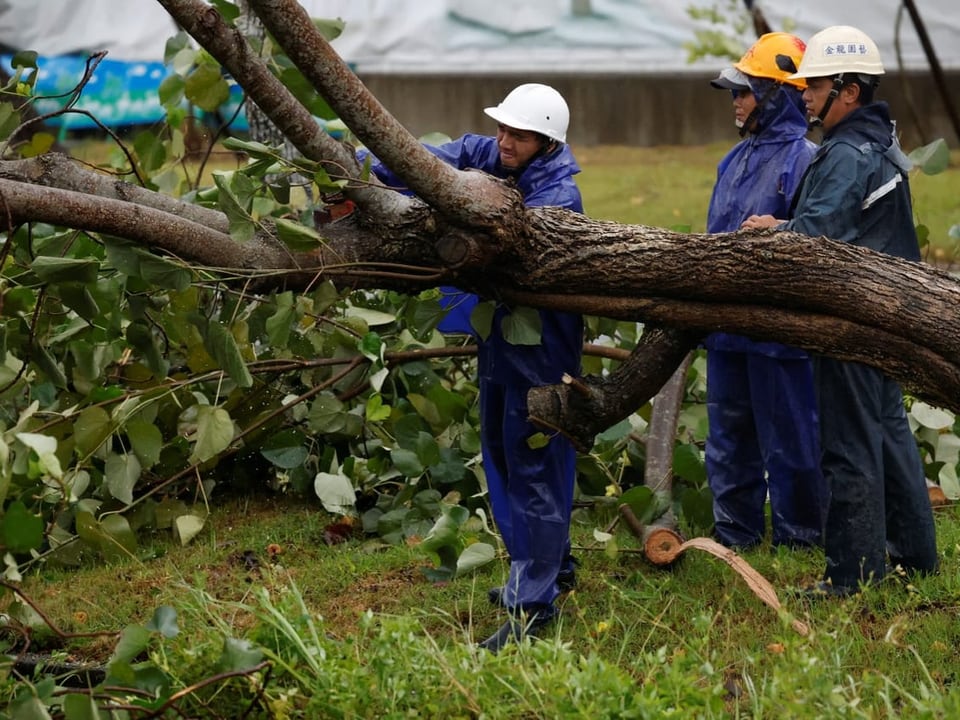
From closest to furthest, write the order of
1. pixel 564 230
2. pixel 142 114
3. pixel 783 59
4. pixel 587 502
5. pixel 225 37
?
pixel 225 37
pixel 564 230
pixel 783 59
pixel 587 502
pixel 142 114

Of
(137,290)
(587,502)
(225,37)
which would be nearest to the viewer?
(225,37)

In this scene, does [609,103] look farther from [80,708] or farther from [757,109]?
[80,708]

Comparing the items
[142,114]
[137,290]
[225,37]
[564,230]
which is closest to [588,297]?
[564,230]

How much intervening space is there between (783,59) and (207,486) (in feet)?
9.08

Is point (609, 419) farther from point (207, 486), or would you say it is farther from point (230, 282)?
point (207, 486)

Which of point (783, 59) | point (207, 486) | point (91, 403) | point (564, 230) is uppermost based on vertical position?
point (783, 59)

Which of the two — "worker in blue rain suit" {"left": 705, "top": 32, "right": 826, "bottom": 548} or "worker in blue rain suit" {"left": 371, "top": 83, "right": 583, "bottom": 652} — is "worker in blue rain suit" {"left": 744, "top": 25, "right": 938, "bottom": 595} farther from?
"worker in blue rain suit" {"left": 371, "top": 83, "right": 583, "bottom": 652}

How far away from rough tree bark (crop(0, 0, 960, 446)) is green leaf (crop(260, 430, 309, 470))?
1586 mm

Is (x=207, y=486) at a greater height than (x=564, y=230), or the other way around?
(x=564, y=230)

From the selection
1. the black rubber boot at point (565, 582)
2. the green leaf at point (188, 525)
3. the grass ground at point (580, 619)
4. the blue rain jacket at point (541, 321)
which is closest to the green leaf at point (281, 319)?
the blue rain jacket at point (541, 321)

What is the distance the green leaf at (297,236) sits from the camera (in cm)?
357

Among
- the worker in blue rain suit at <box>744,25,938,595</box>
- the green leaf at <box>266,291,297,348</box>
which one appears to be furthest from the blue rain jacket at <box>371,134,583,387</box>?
the worker in blue rain suit at <box>744,25,938,595</box>

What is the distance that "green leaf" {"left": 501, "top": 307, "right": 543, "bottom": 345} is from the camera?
392 centimetres

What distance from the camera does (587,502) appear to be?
5.34 m
